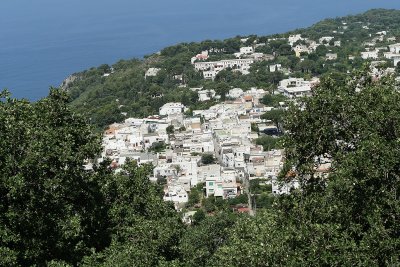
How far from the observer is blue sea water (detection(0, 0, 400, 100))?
6122cm

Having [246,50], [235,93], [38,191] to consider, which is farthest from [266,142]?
[246,50]

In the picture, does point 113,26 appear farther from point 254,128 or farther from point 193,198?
point 193,198

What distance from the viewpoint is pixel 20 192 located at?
19.8ft

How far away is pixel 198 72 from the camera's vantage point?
46.7m

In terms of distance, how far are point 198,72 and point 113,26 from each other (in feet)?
133

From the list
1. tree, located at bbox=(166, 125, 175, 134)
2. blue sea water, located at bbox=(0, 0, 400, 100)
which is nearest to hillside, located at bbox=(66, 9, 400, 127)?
tree, located at bbox=(166, 125, 175, 134)

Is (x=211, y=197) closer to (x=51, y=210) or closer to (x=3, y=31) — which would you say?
(x=51, y=210)

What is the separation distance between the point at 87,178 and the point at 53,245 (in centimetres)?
139

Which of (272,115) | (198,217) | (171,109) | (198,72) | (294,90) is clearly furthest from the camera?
(198,72)

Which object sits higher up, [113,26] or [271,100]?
[113,26]

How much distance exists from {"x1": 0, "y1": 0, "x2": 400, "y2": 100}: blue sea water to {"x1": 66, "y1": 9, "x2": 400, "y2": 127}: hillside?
23.7 ft

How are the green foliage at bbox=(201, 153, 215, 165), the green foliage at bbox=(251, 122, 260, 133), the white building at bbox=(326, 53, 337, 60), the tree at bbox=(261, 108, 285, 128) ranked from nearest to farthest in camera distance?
1. the green foliage at bbox=(201, 153, 215, 165)
2. the tree at bbox=(261, 108, 285, 128)
3. the green foliage at bbox=(251, 122, 260, 133)
4. the white building at bbox=(326, 53, 337, 60)

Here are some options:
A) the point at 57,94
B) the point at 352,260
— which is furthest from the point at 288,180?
the point at 57,94

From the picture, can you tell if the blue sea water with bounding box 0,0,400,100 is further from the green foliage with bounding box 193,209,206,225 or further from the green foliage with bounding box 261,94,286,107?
the green foliage with bounding box 193,209,206,225
